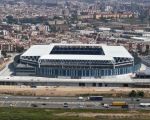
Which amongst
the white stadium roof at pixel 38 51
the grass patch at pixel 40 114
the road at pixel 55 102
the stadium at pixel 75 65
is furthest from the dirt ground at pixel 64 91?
the white stadium roof at pixel 38 51

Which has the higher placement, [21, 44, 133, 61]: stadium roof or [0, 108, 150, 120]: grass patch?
[21, 44, 133, 61]: stadium roof

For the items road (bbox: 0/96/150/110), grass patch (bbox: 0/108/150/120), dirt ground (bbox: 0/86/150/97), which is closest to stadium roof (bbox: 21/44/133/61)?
dirt ground (bbox: 0/86/150/97)

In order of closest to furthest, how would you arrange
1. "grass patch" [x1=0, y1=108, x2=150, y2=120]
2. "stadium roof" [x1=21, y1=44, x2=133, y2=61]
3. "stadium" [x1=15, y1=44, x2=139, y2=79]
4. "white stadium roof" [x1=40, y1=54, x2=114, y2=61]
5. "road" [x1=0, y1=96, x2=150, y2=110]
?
"grass patch" [x1=0, y1=108, x2=150, y2=120], "road" [x1=0, y1=96, x2=150, y2=110], "stadium" [x1=15, y1=44, x2=139, y2=79], "white stadium roof" [x1=40, y1=54, x2=114, y2=61], "stadium roof" [x1=21, y1=44, x2=133, y2=61]

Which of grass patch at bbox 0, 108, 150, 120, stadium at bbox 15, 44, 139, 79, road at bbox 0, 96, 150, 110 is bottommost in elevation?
road at bbox 0, 96, 150, 110

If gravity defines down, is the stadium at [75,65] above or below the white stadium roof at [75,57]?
below

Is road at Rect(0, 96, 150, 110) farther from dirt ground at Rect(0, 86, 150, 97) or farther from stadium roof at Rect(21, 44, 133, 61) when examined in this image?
stadium roof at Rect(21, 44, 133, 61)

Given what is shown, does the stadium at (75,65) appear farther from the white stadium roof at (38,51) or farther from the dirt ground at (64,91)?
the dirt ground at (64,91)

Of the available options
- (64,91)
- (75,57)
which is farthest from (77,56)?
(64,91)

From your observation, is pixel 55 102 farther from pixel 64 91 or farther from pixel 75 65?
pixel 75 65
